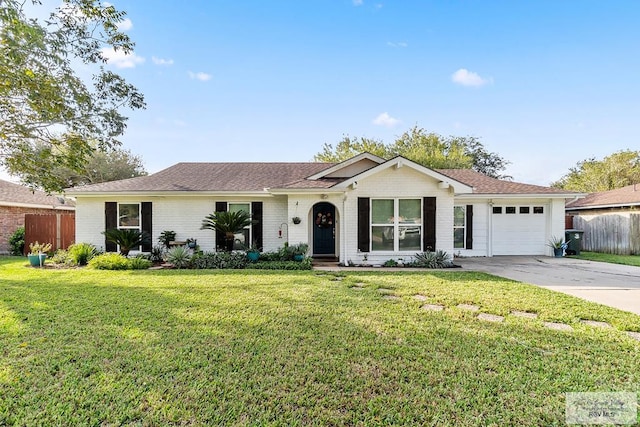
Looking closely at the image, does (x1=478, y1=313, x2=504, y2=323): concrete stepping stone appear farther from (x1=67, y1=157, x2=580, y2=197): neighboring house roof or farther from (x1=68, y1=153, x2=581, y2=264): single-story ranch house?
(x1=67, y1=157, x2=580, y2=197): neighboring house roof

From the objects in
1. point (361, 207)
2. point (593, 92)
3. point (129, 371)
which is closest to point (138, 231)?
point (361, 207)

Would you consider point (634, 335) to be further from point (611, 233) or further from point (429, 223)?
point (611, 233)

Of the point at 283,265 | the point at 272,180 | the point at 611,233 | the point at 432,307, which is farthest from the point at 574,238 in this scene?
the point at 272,180

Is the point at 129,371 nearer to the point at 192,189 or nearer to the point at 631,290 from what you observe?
the point at 192,189

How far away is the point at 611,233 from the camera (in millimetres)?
14547

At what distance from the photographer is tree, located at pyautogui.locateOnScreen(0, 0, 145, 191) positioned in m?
7.32

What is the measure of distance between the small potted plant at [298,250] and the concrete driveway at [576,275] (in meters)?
5.47

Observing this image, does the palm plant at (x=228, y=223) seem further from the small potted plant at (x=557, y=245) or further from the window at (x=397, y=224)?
the small potted plant at (x=557, y=245)

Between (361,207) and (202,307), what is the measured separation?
658 cm

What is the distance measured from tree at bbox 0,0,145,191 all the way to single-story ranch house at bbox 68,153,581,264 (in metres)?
2.89

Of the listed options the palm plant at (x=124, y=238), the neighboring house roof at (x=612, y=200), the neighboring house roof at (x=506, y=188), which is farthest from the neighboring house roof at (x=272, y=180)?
the neighboring house roof at (x=612, y=200)

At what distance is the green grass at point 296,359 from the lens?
2586mm

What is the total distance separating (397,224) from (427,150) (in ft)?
73.1

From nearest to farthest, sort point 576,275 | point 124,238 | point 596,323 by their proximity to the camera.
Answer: point 596,323, point 576,275, point 124,238
